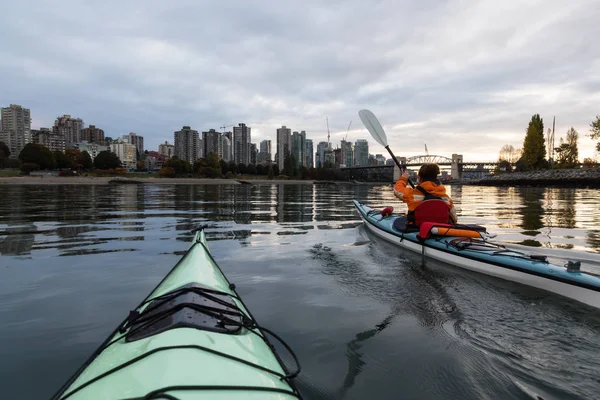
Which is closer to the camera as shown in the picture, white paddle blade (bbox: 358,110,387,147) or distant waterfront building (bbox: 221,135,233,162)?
white paddle blade (bbox: 358,110,387,147)

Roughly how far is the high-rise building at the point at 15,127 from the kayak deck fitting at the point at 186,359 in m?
193

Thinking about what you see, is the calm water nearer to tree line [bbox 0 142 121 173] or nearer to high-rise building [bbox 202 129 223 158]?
tree line [bbox 0 142 121 173]

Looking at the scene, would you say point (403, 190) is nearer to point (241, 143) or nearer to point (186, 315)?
point (186, 315)

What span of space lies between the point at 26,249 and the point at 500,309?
10.1 m

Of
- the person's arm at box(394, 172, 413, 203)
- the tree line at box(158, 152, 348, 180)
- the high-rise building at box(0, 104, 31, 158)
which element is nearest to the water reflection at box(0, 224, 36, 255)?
the person's arm at box(394, 172, 413, 203)

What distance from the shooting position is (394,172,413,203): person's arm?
28.7 ft

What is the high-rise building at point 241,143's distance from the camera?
19438cm

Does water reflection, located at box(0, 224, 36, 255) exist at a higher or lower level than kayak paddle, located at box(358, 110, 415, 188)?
lower

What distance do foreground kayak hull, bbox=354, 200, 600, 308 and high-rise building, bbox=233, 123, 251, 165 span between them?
18934cm

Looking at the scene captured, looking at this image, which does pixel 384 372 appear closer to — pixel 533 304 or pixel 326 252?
pixel 533 304

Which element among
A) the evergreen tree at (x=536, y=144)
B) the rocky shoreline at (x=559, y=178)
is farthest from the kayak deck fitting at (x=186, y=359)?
the evergreen tree at (x=536, y=144)

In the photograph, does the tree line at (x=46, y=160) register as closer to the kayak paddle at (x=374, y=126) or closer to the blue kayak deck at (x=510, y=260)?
the kayak paddle at (x=374, y=126)

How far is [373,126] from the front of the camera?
13.2 m

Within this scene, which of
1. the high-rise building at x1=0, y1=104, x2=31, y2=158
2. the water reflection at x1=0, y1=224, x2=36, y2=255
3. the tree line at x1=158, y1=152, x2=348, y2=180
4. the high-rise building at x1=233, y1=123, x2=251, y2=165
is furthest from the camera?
the high-rise building at x1=233, y1=123, x2=251, y2=165
